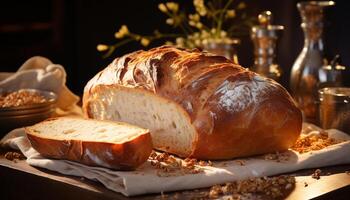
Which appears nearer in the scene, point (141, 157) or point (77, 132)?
point (141, 157)

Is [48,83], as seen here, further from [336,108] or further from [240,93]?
[336,108]

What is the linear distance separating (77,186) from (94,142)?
14 centimetres

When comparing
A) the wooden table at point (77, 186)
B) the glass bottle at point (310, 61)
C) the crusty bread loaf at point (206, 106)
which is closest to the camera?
the wooden table at point (77, 186)

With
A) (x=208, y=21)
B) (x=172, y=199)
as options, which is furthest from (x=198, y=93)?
(x=208, y=21)

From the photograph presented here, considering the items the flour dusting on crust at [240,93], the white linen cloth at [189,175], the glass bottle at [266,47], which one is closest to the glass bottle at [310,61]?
the glass bottle at [266,47]

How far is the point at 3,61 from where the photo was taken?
4363 millimetres

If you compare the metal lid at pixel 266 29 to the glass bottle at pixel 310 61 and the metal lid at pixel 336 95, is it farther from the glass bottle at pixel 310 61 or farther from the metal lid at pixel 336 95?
the metal lid at pixel 336 95

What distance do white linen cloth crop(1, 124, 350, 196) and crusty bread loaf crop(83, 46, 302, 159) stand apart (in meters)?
0.06

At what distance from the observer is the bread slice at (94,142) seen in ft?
5.35

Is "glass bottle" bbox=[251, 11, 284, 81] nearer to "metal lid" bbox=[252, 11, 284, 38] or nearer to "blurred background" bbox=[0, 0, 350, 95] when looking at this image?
"metal lid" bbox=[252, 11, 284, 38]

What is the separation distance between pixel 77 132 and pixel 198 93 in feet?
1.16

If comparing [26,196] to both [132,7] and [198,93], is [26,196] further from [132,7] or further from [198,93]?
[132,7]


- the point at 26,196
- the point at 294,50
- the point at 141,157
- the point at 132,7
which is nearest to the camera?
the point at 141,157

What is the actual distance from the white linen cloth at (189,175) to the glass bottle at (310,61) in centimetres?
36
